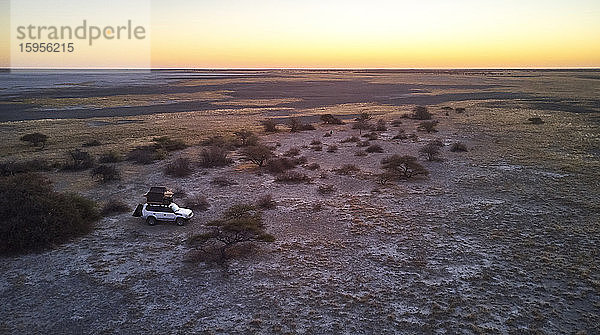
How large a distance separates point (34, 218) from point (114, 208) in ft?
12.9

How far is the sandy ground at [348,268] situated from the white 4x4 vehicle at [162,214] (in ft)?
1.40

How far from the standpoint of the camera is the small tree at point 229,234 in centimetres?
1385

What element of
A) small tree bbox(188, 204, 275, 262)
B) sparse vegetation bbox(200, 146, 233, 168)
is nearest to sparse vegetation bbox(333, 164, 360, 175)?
sparse vegetation bbox(200, 146, 233, 168)

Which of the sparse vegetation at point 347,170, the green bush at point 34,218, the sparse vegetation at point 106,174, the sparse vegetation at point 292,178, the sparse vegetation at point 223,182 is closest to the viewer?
the green bush at point 34,218

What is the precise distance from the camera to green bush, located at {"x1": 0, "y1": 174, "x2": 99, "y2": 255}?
1354cm

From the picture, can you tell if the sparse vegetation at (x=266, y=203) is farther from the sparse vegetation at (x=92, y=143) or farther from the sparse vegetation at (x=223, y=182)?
the sparse vegetation at (x=92, y=143)

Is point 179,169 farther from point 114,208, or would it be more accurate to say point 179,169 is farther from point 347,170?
point 347,170

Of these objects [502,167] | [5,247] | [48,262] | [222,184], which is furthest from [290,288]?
[502,167]

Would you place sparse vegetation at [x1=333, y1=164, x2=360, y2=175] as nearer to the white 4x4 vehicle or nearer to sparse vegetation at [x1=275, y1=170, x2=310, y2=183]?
sparse vegetation at [x1=275, y1=170, x2=310, y2=183]

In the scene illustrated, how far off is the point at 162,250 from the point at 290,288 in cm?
541

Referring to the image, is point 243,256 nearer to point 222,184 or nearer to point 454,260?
point 454,260

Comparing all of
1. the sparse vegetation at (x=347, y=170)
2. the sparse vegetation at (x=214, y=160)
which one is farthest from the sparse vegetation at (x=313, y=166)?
the sparse vegetation at (x=214, y=160)

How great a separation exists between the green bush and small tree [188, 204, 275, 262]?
4.88m

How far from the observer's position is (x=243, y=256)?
13.5 meters
